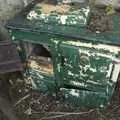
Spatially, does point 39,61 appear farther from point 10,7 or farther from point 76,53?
point 10,7

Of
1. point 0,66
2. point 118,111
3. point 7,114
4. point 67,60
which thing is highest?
point 67,60

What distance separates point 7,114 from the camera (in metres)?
2.76

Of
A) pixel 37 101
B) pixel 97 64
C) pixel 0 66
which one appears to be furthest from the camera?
pixel 37 101

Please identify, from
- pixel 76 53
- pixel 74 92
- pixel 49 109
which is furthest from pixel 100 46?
pixel 49 109

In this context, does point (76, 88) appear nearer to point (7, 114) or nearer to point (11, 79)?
point (7, 114)

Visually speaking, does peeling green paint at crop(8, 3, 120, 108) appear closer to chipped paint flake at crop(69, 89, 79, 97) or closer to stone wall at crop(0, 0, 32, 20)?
chipped paint flake at crop(69, 89, 79, 97)

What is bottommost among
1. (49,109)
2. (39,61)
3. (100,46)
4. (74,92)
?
(49,109)

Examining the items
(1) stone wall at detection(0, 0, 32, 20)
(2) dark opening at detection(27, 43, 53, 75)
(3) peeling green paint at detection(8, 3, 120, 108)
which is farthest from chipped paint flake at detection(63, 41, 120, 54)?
(1) stone wall at detection(0, 0, 32, 20)

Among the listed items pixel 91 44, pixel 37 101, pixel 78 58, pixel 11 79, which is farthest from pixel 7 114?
pixel 91 44

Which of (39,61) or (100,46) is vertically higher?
(100,46)

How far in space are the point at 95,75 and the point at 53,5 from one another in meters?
0.92

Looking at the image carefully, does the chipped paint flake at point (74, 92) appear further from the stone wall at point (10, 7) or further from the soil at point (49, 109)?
the stone wall at point (10, 7)

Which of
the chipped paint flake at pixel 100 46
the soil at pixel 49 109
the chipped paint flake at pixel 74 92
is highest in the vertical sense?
the chipped paint flake at pixel 100 46

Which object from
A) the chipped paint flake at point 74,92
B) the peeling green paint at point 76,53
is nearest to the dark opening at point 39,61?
the peeling green paint at point 76,53
